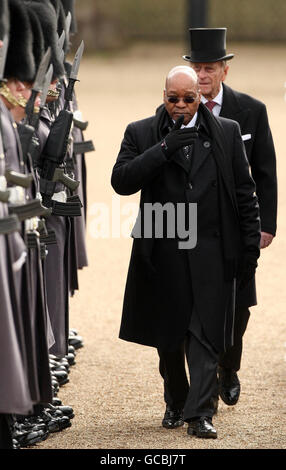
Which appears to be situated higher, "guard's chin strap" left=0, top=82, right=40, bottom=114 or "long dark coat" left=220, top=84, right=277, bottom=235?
"guard's chin strap" left=0, top=82, right=40, bottom=114

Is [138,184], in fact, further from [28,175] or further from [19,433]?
[19,433]

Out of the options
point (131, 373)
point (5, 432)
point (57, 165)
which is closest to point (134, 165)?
point (57, 165)

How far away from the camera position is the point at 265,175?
605 centimetres

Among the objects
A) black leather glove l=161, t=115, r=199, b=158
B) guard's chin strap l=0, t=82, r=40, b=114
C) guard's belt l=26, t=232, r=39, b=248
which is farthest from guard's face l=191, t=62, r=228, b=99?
guard's belt l=26, t=232, r=39, b=248

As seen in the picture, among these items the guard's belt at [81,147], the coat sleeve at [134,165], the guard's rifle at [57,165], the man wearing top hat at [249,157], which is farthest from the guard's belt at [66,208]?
the guard's belt at [81,147]

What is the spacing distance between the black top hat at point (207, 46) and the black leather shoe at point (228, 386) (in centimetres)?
139

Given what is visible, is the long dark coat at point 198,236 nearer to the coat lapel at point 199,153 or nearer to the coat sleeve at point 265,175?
the coat lapel at point 199,153

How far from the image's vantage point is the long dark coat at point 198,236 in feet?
17.6

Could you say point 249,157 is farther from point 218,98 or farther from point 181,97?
point 181,97

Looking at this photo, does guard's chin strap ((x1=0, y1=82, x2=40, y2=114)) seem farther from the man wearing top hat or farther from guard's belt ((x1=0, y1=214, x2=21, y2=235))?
the man wearing top hat

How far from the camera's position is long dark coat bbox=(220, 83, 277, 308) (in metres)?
6.05

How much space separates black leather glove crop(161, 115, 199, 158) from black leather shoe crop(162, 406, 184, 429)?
1080 millimetres

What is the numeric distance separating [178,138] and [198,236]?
406 mm
